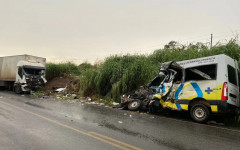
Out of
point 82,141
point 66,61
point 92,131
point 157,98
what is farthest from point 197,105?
point 66,61

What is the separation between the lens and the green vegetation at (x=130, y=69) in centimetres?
1009

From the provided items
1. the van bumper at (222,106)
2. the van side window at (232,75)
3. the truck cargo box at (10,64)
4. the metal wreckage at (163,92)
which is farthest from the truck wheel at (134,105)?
the truck cargo box at (10,64)

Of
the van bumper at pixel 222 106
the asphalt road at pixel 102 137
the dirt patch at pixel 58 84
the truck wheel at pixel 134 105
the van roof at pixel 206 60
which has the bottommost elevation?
the asphalt road at pixel 102 137

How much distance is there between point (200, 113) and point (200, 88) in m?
0.97

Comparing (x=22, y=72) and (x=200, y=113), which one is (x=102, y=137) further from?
(x=22, y=72)

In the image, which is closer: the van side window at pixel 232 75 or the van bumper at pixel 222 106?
the van bumper at pixel 222 106

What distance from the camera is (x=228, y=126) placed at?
21.4 feet

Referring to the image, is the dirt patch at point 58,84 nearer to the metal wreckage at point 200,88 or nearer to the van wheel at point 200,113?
the metal wreckage at point 200,88

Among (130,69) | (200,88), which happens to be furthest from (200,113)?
(130,69)

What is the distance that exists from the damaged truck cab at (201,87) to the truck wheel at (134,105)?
1196 millimetres

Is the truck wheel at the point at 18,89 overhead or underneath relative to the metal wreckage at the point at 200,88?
underneath

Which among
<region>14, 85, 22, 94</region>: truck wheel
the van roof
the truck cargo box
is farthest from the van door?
the truck cargo box

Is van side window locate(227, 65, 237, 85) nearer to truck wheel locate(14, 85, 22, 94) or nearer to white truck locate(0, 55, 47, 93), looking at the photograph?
white truck locate(0, 55, 47, 93)

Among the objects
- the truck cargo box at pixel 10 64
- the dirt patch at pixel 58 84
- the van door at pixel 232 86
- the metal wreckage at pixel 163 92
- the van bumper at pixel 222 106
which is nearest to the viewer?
the van bumper at pixel 222 106
